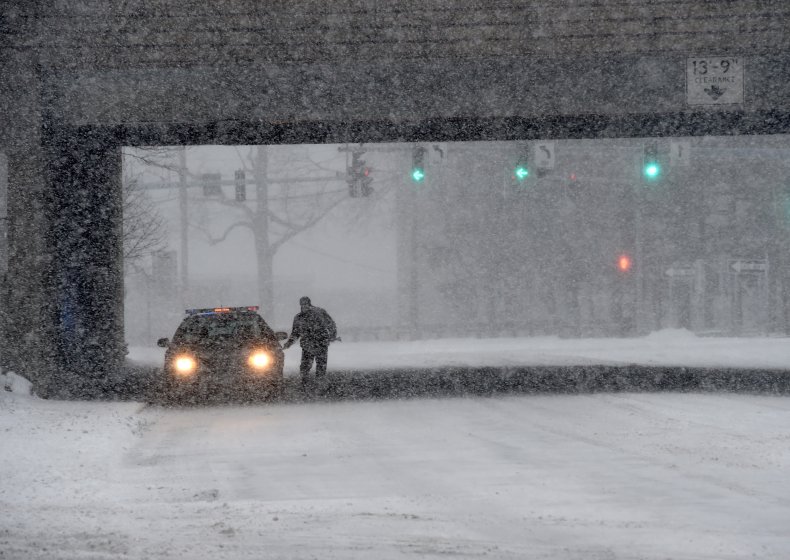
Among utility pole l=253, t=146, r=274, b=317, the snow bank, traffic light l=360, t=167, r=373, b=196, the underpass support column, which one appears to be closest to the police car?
the snow bank

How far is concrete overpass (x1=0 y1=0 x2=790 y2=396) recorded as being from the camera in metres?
18.0

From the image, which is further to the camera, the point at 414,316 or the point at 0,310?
the point at 414,316

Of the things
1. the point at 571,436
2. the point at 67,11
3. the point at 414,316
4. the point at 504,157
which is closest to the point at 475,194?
the point at 504,157

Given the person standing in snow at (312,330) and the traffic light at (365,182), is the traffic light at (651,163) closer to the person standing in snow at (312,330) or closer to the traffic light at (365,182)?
→ the traffic light at (365,182)

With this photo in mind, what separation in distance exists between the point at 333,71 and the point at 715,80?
6.25 metres

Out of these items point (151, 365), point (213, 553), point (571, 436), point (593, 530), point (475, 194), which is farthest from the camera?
point (475, 194)

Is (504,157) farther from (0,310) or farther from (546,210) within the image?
(0,310)

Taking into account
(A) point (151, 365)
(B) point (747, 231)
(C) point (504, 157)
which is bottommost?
(A) point (151, 365)

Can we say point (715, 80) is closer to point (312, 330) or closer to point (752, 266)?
point (312, 330)

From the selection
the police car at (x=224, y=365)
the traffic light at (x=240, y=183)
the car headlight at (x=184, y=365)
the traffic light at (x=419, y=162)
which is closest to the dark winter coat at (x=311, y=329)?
the police car at (x=224, y=365)

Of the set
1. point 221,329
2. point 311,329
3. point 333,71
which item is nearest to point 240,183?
point 311,329

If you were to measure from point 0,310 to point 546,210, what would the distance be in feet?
118

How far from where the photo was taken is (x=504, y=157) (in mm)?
51844

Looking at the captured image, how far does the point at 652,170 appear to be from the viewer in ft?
89.8
